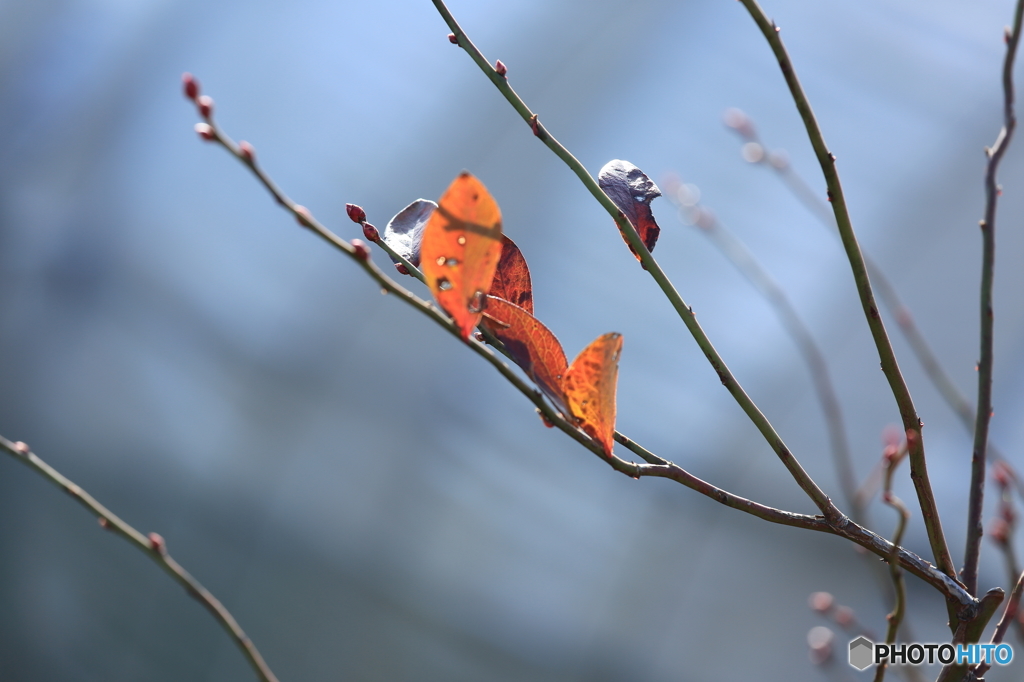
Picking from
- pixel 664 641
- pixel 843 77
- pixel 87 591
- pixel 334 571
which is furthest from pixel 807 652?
pixel 87 591

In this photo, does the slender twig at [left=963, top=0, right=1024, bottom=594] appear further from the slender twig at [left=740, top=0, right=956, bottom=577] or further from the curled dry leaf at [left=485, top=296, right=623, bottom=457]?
the curled dry leaf at [left=485, top=296, right=623, bottom=457]

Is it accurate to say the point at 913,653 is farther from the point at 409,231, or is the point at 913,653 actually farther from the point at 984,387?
the point at 409,231

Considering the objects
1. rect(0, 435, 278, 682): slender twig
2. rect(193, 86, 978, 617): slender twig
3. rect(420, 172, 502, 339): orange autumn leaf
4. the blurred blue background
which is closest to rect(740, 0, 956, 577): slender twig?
rect(193, 86, 978, 617): slender twig

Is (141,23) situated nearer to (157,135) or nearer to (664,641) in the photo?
(157,135)

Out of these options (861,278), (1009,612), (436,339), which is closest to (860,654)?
(1009,612)

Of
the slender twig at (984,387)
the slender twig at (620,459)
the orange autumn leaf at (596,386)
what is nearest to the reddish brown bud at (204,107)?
the slender twig at (620,459)
